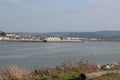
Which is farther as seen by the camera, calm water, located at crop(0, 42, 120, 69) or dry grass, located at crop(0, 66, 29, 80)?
calm water, located at crop(0, 42, 120, 69)

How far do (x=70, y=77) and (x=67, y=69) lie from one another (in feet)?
7.54

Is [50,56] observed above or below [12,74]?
below

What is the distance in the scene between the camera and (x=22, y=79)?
11.2 m

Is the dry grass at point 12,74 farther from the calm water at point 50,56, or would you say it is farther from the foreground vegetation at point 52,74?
the calm water at point 50,56

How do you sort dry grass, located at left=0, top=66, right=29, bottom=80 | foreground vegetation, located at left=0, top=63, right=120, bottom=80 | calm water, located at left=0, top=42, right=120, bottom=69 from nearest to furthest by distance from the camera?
1. foreground vegetation, located at left=0, top=63, right=120, bottom=80
2. dry grass, located at left=0, top=66, right=29, bottom=80
3. calm water, located at left=0, top=42, right=120, bottom=69

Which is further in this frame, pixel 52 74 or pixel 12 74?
pixel 52 74

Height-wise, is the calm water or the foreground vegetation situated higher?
the foreground vegetation

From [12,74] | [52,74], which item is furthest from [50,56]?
[12,74]

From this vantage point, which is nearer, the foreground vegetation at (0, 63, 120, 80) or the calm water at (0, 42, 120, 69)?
the foreground vegetation at (0, 63, 120, 80)

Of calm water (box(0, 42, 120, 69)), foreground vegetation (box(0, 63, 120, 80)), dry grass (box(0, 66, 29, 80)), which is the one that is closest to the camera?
foreground vegetation (box(0, 63, 120, 80))

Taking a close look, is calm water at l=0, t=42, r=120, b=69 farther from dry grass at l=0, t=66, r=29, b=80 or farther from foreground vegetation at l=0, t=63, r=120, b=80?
dry grass at l=0, t=66, r=29, b=80

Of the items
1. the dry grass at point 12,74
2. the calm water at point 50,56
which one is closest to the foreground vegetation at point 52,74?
the dry grass at point 12,74

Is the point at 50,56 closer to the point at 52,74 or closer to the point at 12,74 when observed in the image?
the point at 52,74

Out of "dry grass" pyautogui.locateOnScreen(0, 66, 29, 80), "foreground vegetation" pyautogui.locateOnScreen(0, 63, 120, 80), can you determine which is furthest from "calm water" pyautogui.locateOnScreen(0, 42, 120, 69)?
"dry grass" pyautogui.locateOnScreen(0, 66, 29, 80)
